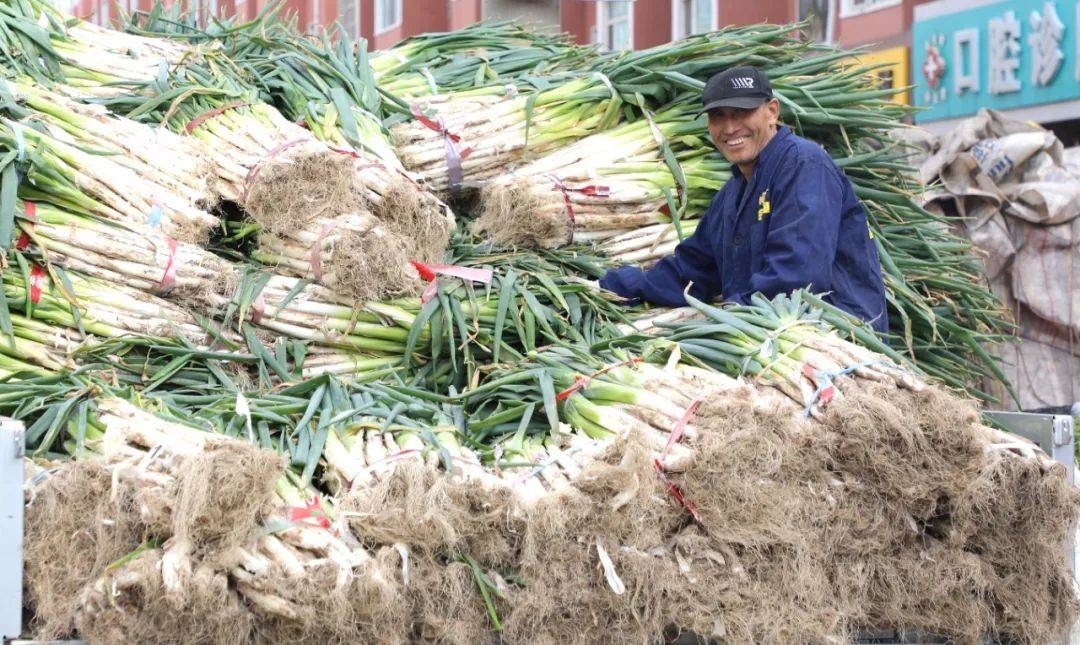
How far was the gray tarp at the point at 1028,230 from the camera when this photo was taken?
23.2ft

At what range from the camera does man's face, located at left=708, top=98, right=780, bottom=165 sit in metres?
3.71

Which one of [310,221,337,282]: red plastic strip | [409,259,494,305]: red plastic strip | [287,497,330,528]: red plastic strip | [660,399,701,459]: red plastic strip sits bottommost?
[287,497,330,528]: red plastic strip

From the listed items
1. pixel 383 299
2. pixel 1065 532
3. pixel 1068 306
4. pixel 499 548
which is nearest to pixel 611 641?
pixel 499 548

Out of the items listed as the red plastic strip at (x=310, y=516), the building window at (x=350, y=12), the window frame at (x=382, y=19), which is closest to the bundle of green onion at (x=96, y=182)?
the red plastic strip at (x=310, y=516)

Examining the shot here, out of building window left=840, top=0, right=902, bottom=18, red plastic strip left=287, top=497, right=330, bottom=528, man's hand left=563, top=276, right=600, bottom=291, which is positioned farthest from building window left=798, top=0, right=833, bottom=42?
red plastic strip left=287, top=497, right=330, bottom=528

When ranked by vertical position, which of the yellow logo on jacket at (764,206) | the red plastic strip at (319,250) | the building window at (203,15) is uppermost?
the building window at (203,15)

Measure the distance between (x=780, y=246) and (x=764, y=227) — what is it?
19 centimetres

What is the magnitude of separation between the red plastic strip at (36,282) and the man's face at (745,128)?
1.89m

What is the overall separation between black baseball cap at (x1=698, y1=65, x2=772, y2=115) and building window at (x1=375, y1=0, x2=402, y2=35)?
556 inches

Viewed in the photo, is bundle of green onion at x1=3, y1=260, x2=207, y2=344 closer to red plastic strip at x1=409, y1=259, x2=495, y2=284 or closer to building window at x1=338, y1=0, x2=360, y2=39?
red plastic strip at x1=409, y1=259, x2=495, y2=284

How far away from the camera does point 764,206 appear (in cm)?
363

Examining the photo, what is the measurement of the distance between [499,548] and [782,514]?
53 centimetres

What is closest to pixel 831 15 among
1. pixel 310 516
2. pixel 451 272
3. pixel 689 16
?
pixel 689 16

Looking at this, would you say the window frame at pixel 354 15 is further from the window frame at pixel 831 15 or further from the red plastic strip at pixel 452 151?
the red plastic strip at pixel 452 151
